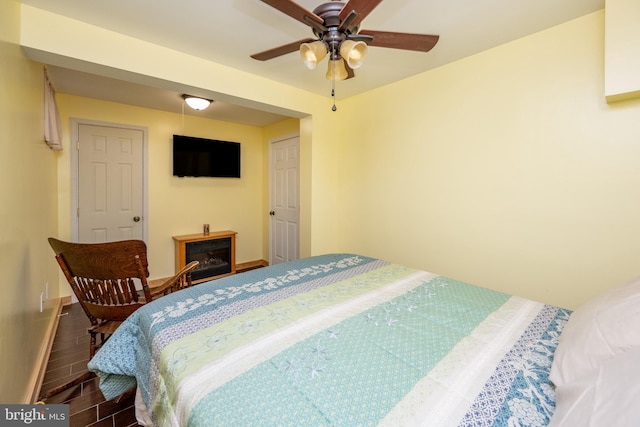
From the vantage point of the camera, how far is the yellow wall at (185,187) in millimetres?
3080

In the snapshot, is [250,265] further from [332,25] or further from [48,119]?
[332,25]

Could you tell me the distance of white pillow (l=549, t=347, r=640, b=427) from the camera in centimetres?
52

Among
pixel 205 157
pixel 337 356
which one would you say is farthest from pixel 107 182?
pixel 337 356

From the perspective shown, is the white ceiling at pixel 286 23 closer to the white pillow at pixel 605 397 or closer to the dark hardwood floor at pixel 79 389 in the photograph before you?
the white pillow at pixel 605 397

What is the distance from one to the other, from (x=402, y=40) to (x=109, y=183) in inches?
142

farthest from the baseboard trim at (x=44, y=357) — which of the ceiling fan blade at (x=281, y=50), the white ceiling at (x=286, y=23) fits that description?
the ceiling fan blade at (x=281, y=50)

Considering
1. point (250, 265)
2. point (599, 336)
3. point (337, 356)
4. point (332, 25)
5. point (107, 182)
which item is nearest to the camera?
point (599, 336)

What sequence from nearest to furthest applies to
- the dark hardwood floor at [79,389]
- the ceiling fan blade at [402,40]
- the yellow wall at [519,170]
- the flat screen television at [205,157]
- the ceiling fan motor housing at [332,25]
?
the ceiling fan motor housing at [332,25] → the ceiling fan blade at [402,40] → the dark hardwood floor at [79,389] → the yellow wall at [519,170] → the flat screen television at [205,157]

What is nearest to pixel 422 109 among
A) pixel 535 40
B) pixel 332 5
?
pixel 535 40

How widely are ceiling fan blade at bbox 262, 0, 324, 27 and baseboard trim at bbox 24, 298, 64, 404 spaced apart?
2.50 metres

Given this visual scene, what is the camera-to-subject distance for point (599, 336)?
801 mm

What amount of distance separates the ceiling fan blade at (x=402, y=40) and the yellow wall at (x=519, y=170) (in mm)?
995

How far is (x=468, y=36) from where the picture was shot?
1891mm

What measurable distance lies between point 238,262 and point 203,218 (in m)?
0.93
